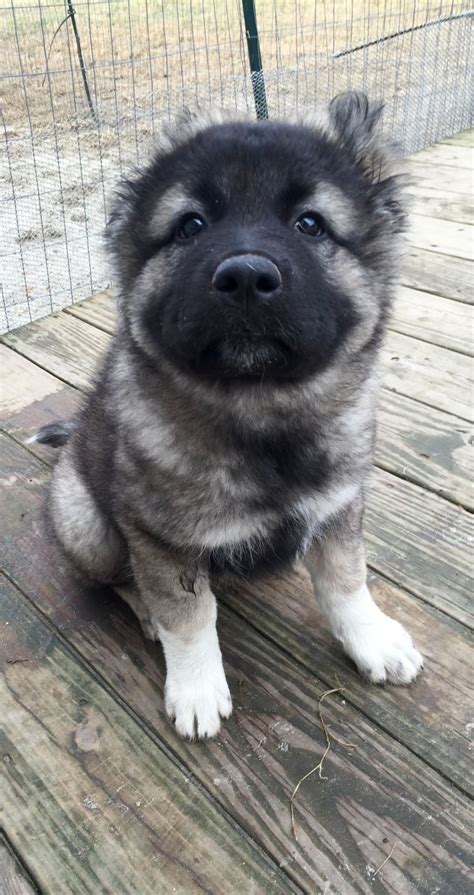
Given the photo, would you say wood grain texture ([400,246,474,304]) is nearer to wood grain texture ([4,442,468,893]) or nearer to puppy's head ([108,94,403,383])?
puppy's head ([108,94,403,383])

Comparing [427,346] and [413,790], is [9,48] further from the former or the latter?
[413,790]

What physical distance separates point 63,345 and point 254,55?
105 inches

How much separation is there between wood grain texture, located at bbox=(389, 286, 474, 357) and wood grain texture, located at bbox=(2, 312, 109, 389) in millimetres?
1405

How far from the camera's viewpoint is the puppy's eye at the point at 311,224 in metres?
1.64

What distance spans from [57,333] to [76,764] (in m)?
2.36

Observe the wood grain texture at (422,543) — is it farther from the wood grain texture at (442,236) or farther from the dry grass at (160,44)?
the dry grass at (160,44)

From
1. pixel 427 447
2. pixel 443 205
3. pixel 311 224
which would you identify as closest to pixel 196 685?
pixel 311 224

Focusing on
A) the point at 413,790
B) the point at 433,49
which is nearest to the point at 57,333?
the point at 413,790

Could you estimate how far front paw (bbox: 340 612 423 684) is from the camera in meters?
1.92

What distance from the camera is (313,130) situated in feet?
5.97

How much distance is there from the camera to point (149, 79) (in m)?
5.08

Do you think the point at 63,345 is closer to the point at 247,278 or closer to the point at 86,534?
the point at 86,534

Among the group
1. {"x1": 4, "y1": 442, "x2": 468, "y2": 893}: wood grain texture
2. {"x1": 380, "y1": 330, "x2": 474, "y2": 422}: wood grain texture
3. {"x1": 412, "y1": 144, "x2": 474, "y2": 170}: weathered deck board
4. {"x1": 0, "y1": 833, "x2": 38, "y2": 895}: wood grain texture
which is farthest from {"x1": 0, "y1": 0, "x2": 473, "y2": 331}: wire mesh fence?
{"x1": 0, "y1": 833, "x2": 38, "y2": 895}: wood grain texture

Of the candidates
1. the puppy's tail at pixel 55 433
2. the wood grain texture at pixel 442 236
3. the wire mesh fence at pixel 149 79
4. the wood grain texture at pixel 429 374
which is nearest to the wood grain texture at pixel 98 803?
the puppy's tail at pixel 55 433
